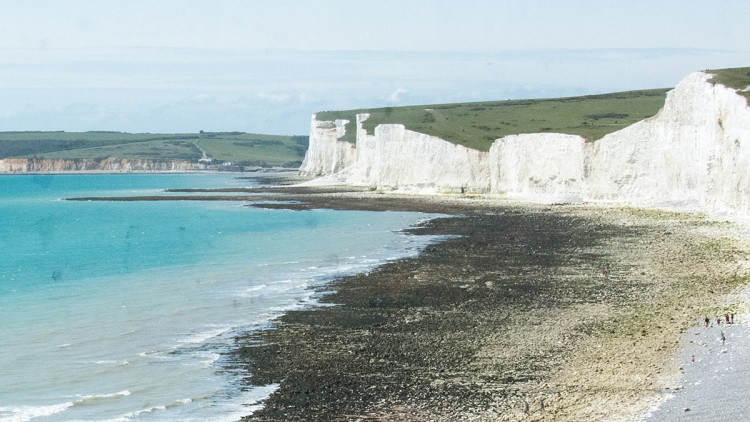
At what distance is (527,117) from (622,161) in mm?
36592

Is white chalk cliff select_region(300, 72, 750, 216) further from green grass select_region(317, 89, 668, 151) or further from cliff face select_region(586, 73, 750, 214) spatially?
green grass select_region(317, 89, 668, 151)

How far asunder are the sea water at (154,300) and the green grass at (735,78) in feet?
57.2

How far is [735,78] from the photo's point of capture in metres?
44.3

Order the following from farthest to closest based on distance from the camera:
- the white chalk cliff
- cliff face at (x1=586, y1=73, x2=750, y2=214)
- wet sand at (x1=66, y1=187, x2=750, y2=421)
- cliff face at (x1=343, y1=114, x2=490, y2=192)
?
cliff face at (x1=343, y1=114, x2=490, y2=192) → the white chalk cliff → cliff face at (x1=586, y1=73, x2=750, y2=214) → wet sand at (x1=66, y1=187, x2=750, y2=421)

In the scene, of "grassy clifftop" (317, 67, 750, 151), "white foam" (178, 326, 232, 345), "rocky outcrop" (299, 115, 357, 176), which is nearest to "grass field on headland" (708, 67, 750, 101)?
"grassy clifftop" (317, 67, 750, 151)

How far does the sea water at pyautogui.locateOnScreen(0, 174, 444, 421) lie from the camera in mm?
15289

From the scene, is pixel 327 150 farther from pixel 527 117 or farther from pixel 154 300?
pixel 154 300

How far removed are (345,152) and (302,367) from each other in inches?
4383

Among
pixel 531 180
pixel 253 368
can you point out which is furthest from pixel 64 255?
pixel 531 180

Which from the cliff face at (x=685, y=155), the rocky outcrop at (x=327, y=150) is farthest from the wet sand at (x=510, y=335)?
the rocky outcrop at (x=327, y=150)

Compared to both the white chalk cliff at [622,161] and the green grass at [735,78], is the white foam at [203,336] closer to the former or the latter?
the white chalk cliff at [622,161]

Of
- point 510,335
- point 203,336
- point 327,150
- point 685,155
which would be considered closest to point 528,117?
point 685,155

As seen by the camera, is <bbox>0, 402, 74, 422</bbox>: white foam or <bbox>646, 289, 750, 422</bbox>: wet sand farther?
<bbox>0, 402, 74, 422</bbox>: white foam

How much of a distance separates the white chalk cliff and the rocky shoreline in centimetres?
774
